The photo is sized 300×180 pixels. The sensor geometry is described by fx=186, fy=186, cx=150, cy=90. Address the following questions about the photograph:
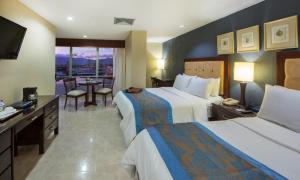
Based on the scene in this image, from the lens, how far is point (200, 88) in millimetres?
3844

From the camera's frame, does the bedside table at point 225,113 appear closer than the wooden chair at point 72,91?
Yes

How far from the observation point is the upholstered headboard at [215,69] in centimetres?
383

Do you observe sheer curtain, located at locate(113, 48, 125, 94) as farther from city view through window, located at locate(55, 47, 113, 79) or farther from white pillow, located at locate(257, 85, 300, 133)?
white pillow, located at locate(257, 85, 300, 133)

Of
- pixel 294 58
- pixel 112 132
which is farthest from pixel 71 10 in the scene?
pixel 294 58

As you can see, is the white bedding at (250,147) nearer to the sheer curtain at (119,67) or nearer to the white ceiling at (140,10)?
the white ceiling at (140,10)

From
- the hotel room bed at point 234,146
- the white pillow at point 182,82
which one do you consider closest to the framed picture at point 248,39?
the hotel room bed at point 234,146

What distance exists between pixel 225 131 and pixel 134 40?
4.16m

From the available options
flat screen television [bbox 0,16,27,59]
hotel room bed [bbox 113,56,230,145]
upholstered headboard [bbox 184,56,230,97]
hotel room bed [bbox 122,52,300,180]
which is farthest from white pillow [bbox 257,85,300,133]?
flat screen television [bbox 0,16,27,59]

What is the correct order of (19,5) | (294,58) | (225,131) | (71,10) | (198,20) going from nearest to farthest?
(225,131) → (294,58) → (19,5) → (71,10) → (198,20)

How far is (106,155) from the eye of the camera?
2.81 meters

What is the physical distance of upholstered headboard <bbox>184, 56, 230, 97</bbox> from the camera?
12.6 ft

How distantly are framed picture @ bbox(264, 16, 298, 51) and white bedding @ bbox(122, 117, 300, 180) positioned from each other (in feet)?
3.82

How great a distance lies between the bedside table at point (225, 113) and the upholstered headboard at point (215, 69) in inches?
26.9

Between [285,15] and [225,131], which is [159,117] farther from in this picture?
[285,15]
